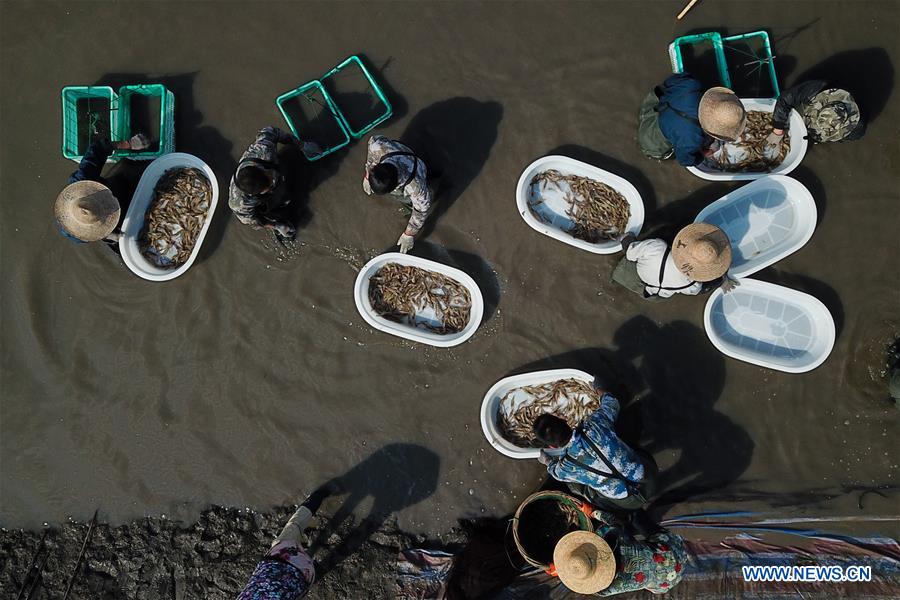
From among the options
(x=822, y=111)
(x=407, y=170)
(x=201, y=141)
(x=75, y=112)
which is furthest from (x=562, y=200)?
(x=75, y=112)

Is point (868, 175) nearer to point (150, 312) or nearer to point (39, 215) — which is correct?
point (150, 312)

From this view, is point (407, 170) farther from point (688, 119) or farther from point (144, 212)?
point (144, 212)

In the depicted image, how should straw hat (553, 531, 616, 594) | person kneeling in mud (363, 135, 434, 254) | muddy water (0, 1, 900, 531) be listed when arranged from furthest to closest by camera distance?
muddy water (0, 1, 900, 531), person kneeling in mud (363, 135, 434, 254), straw hat (553, 531, 616, 594)

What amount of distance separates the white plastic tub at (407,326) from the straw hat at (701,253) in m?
2.04

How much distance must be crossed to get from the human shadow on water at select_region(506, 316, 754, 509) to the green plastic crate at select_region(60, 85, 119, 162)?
5.29m

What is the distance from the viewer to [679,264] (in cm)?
471

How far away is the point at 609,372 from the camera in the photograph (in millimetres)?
5805

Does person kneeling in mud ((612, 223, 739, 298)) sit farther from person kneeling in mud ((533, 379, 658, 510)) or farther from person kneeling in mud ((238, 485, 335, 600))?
person kneeling in mud ((238, 485, 335, 600))

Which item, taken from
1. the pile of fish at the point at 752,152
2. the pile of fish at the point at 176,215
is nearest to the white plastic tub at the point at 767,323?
the pile of fish at the point at 752,152

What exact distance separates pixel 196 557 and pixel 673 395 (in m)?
5.45

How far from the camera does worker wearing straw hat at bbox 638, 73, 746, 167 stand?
15.8ft

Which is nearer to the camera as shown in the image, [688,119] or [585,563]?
[585,563]

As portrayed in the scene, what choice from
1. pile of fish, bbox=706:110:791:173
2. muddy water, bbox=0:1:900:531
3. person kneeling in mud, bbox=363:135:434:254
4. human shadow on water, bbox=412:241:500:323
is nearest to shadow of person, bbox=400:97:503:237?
muddy water, bbox=0:1:900:531

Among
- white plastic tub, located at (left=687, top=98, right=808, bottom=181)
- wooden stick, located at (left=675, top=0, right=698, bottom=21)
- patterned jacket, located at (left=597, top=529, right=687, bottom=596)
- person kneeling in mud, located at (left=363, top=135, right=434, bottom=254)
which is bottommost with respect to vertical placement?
patterned jacket, located at (left=597, top=529, right=687, bottom=596)
